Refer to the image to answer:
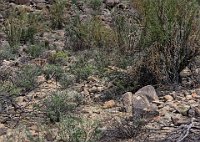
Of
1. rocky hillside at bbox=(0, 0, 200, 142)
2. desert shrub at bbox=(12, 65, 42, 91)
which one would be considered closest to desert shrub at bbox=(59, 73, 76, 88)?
rocky hillside at bbox=(0, 0, 200, 142)

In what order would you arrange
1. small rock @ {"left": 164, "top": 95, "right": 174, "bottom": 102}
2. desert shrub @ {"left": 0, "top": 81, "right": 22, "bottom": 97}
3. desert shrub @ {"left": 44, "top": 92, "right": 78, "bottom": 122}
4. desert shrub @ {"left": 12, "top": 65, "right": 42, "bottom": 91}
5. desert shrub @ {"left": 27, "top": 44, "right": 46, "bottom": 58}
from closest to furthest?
desert shrub @ {"left": 44, "top": 92, "right": 78, "bottom": 122}
small rock @ {"left": 164, "top": 95, "right": 174, "bottom": 102}
desert shrub @ {"left": 0, "top": 81, "right": 22, "bottom": 97}
desert shrub @ {"left": 12, "top": 65, "right": 42, "bottom": 91}
desert shrub @ {"left": 27, "top": 44, "right": 46, "bottom": 58}

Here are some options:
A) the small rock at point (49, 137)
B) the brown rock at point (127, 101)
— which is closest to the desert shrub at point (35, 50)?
the brown rock at point (127, 101)

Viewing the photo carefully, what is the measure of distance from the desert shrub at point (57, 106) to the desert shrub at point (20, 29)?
3691mm

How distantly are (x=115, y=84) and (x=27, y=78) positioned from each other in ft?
4.50

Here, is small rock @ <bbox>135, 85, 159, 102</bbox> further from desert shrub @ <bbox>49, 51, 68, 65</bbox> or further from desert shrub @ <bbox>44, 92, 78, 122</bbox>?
desert shrub @ <bbox>49, 51, 68, 65</bbox>

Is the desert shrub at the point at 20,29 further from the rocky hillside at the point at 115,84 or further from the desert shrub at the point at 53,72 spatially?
the desert shrub at the point at 53,72

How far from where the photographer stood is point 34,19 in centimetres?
1005

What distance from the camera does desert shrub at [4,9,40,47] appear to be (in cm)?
916

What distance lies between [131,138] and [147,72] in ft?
5.13

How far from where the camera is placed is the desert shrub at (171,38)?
5.70 meters

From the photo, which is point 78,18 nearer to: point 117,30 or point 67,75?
point 117,30

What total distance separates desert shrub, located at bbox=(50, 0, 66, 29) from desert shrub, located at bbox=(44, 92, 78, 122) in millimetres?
5261

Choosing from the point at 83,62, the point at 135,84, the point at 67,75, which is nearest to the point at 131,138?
the point at 135,84

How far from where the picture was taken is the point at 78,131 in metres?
4.08
